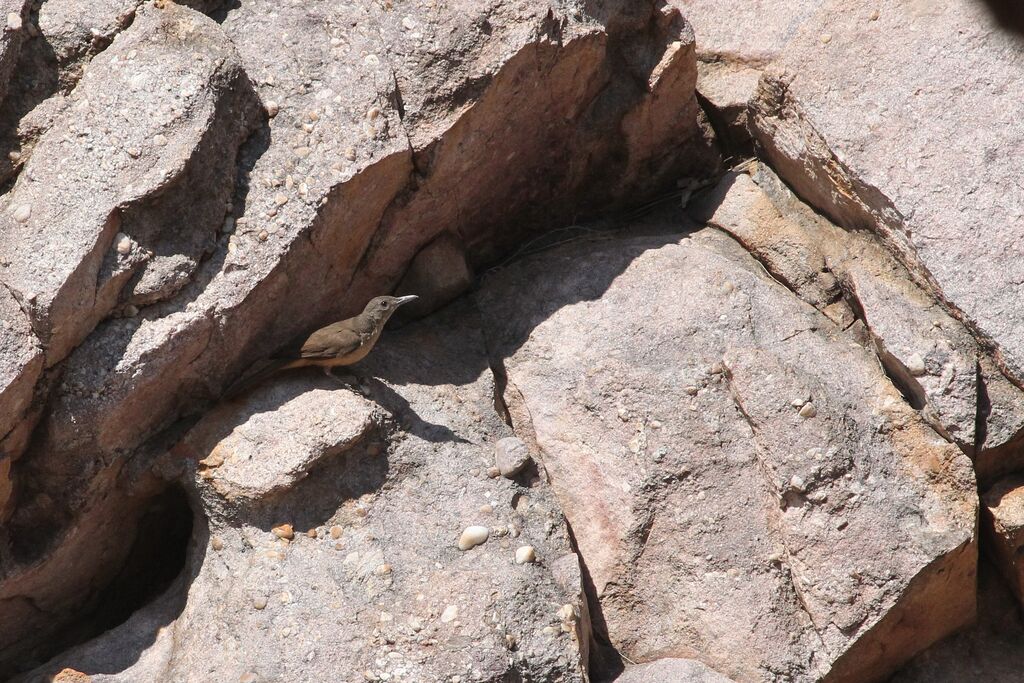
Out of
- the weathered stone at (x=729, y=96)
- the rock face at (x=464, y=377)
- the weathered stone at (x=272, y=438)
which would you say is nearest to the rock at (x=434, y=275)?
the rock face at (x=464, y=377)

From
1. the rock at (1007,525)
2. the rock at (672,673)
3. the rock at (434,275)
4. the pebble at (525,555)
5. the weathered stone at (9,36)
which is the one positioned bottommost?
the rock at (672,673)

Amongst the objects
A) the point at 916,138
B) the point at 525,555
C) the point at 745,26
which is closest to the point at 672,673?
the point at 525,555

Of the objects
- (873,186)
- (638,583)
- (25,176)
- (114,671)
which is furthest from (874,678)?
(25,176)

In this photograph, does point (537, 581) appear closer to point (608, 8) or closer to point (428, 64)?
point (428, 64)

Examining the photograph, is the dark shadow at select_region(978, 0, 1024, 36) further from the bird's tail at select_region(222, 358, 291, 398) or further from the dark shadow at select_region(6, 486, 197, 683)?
the dark shadow at select_region(6, 486, 197, 683)

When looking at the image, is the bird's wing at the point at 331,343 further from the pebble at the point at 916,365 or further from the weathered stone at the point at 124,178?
the pebble at the point at 916,365
